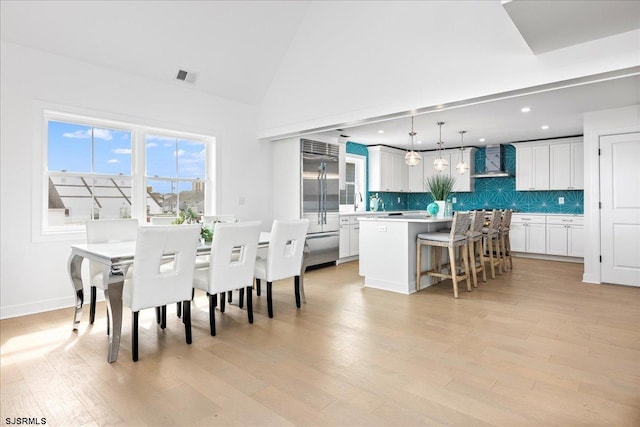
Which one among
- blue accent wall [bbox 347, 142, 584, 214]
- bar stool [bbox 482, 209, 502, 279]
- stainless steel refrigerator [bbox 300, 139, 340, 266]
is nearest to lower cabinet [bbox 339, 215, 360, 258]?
stainless steel refrigerator [bbox 300, 139, 340, 266]

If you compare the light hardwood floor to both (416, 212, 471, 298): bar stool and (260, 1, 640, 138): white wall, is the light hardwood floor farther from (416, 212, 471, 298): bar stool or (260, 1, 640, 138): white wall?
(260, 1, 640, 138): white wall

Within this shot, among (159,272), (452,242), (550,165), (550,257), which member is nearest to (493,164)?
(550,165)

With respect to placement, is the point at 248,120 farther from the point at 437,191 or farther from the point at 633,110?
the point at 633,110

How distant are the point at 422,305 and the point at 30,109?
4548 millimetres

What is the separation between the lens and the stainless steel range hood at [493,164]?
7.66 meters

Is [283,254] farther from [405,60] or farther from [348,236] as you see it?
[348,236]

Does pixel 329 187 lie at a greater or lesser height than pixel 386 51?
lesser

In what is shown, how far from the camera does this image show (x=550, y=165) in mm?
6992

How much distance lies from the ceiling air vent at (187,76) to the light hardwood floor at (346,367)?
299cm

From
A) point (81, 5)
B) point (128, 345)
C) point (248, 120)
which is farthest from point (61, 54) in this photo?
point (128, 345)

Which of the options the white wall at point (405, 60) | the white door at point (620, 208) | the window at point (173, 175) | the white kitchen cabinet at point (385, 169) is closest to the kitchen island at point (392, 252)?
the white wall at point (405, 60)

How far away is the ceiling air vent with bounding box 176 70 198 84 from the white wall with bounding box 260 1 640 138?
4.09ft

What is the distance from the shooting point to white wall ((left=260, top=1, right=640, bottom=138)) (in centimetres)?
319

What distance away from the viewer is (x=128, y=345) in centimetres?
280
